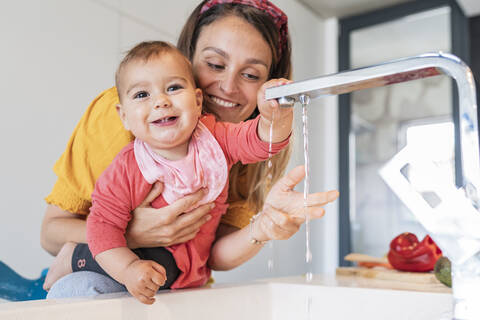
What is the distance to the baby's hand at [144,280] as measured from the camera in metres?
0.66

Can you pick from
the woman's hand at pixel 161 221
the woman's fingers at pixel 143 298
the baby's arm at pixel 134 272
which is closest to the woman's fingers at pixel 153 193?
the woman's hand at pixel 161 221

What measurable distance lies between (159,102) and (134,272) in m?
0.28

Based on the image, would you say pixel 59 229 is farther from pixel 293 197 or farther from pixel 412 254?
pixel 412 254

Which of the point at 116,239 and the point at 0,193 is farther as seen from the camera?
the point at 0,193

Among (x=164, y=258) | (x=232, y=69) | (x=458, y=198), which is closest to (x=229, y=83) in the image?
(x=232, y=69)

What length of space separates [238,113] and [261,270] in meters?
1.07

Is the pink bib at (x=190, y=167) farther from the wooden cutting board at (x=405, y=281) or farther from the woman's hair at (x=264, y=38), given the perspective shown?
the wooden cutting board at (x=405, y=281)

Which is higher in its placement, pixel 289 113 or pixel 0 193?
pixel 289 113

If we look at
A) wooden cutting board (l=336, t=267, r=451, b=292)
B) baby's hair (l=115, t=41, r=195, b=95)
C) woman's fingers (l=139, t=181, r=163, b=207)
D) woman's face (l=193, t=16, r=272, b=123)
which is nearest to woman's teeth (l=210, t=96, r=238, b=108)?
woman's face (l=193, t=16, r=272, b=123)

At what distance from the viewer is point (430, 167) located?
51 centimetres

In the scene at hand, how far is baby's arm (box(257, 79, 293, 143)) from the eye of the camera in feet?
2.25

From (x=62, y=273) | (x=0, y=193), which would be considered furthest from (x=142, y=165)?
(x=0, y=193)

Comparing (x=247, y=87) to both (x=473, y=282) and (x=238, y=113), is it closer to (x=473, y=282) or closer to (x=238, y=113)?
(x=238, y=113)

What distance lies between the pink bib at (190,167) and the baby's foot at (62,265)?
0.70 feet
